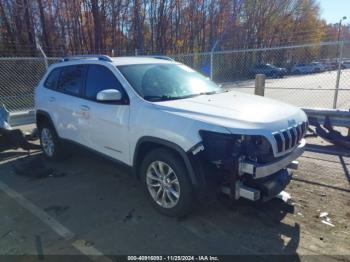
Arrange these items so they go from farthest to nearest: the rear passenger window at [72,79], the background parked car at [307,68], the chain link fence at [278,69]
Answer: the background parked car at [307,68], the chain link fence at [278,69], the rear passenger window at [72,79]

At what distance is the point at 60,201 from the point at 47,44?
757 inches

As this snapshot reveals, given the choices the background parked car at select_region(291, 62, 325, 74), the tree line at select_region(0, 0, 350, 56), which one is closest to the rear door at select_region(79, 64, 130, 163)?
the tree line at select_region(0, 0, 350, 56)

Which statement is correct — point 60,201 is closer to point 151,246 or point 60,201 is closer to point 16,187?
point 16,187

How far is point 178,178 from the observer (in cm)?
333

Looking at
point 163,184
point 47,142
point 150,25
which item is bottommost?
point 47,142

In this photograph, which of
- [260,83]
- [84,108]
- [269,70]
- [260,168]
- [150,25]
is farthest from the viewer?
[150,25]

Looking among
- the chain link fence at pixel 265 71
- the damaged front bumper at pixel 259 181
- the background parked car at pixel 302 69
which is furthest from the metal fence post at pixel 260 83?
the background parked car at pixel 302 69

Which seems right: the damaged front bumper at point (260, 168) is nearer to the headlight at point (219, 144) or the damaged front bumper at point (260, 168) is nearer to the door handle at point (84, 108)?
the headlight at point (219, 144)

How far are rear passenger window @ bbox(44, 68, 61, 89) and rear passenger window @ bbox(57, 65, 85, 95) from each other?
17 cm

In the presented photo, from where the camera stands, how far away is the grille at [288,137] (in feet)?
10.4

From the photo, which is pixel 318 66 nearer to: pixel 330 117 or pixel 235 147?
pixel 330 117

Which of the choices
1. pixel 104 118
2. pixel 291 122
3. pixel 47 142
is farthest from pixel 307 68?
pixel 104 118

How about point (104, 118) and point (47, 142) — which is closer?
point (104, 118)

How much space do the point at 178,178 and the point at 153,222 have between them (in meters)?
0.66
